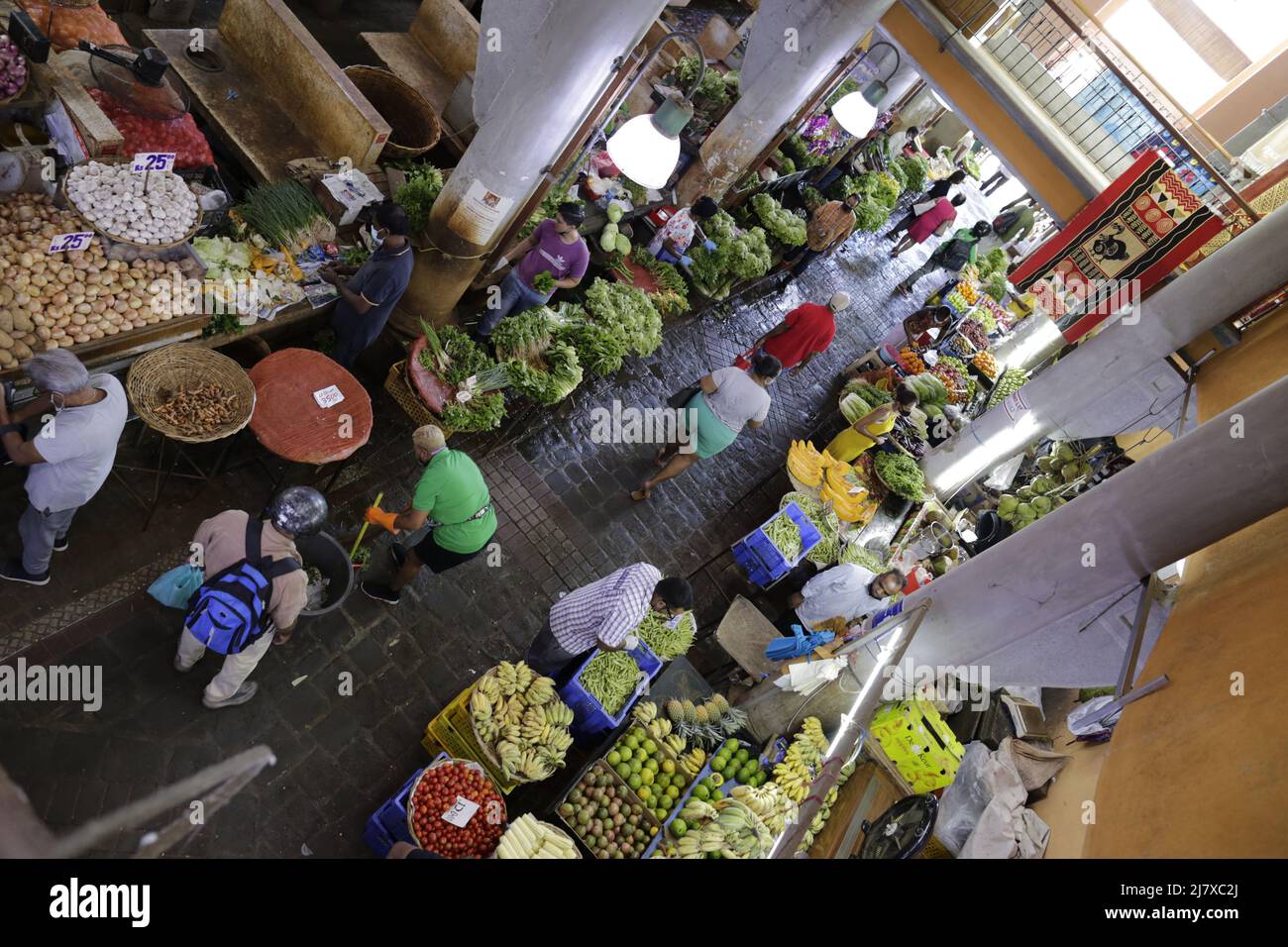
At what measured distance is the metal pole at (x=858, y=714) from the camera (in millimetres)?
5582

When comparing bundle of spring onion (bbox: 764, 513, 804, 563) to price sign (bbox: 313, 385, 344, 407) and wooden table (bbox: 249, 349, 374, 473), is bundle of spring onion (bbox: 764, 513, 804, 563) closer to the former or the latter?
wooden table (bbox: 249, 349, 374, 473)

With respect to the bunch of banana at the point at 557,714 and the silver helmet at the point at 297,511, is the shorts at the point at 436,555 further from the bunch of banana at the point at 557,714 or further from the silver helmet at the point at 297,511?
the silver helmet at the point at 297,511

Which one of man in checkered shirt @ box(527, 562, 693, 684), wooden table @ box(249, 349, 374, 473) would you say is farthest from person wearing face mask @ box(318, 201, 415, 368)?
man in checkered shirt @ box(527, 562, 693, 684)

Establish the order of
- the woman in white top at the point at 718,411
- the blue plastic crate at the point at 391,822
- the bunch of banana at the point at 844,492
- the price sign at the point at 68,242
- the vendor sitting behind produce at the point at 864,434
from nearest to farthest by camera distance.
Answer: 1. the blue plastic crate at the point at 391,822
2. the price sign at the point at 68,242
3. the woman in white top at the point at 718,411
4. the bunch of banana at the point at 844,492
5. the vendor sitting behind produce at the point at 864,434

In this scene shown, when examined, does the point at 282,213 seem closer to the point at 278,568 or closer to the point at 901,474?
the point at 278,568

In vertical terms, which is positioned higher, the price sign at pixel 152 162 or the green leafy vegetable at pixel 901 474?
the price sign at pixel 152 162

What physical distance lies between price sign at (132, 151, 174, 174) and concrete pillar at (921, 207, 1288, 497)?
31.3ft

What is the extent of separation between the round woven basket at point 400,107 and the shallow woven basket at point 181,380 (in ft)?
12.8

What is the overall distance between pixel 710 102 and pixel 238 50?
7246 mm

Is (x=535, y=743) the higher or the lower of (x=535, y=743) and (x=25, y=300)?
the lower

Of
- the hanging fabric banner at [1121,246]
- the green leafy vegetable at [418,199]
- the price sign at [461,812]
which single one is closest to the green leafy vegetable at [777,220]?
the hanging fabric banner at [1121,246]
